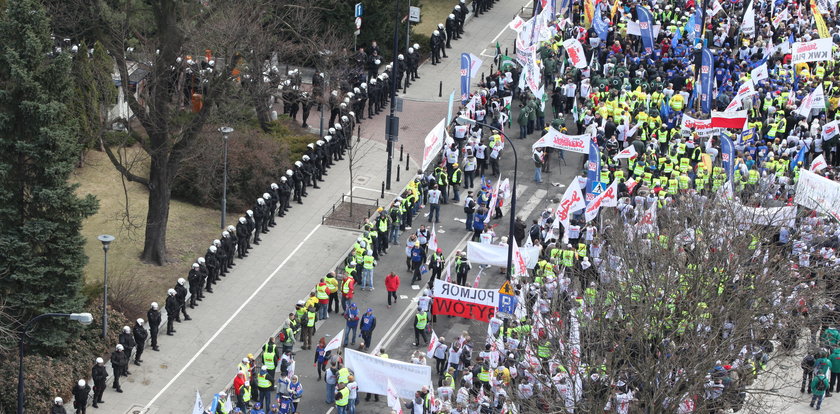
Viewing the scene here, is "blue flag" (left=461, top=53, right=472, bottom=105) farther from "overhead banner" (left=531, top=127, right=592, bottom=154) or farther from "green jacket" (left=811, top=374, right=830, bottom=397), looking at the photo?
"green jacket" (left=811, top=374, right=830, bottom=397)

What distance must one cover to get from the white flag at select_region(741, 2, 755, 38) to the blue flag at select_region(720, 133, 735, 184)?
48.1 ft

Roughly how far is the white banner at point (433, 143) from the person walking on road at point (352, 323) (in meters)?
9.14

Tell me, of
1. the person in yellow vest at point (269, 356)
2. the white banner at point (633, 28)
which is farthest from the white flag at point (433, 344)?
the white banner at point (633, 28)

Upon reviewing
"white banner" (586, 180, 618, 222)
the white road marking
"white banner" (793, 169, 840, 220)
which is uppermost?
"white banner" (793, 169, 840, 220)

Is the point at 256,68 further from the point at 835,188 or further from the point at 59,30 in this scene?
the point at 835,188

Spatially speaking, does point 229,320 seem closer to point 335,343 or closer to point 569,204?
point 335,343

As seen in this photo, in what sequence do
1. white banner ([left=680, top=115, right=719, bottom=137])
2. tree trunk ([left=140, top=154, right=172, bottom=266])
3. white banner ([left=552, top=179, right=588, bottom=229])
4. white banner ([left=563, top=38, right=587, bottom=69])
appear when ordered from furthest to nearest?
white banner ([left=563, top=38, right=587, bottom=69]), white banner ([left=680, top=115, right=719, bottom=137]), tree trunk ([left=140, top=154, right=172, bottom=266]), white banner ([left=552, top=179, right=588, bottom=229])

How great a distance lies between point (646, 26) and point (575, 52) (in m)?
4.75

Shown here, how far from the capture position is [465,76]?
61250mm

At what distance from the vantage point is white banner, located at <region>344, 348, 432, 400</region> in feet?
143

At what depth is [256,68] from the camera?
2357 inches

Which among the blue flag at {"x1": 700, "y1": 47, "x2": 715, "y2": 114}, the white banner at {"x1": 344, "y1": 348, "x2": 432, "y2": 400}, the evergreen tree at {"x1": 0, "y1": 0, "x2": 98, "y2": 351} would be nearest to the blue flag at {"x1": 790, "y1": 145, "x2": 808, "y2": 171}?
the blue flag at {"x1": 700, "y1": 47, "x2": 715, "y2": 114}

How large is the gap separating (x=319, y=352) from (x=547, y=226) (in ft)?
32.2

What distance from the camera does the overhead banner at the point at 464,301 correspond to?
157ft
